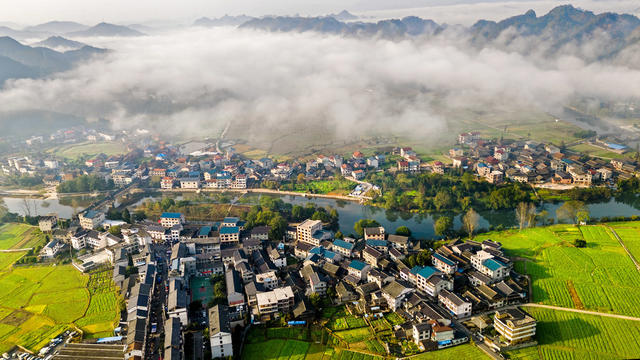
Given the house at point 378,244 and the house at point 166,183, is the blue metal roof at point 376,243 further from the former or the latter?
the house at point 166,183

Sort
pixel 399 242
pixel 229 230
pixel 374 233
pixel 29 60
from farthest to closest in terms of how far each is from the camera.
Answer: pixel 29 60
pixel 229 230
pixel 374 233
pixel 399 242

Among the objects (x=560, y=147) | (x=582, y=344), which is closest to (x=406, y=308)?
(x=582, y=344)

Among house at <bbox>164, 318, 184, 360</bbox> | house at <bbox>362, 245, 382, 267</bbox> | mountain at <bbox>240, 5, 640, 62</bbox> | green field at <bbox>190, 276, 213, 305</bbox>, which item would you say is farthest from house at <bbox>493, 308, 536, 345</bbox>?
mountain at <bbox>240, 5, 640, 62</bbox>

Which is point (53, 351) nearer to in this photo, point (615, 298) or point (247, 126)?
point (615, 298)

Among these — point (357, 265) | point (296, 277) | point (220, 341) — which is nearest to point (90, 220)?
point (296, 277)

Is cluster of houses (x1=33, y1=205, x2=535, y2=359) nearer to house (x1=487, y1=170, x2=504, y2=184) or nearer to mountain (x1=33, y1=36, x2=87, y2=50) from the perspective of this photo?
house (x1=487, y1=170, x2=504, y2=184)

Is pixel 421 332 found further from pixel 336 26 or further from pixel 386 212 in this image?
pixel 336 26
